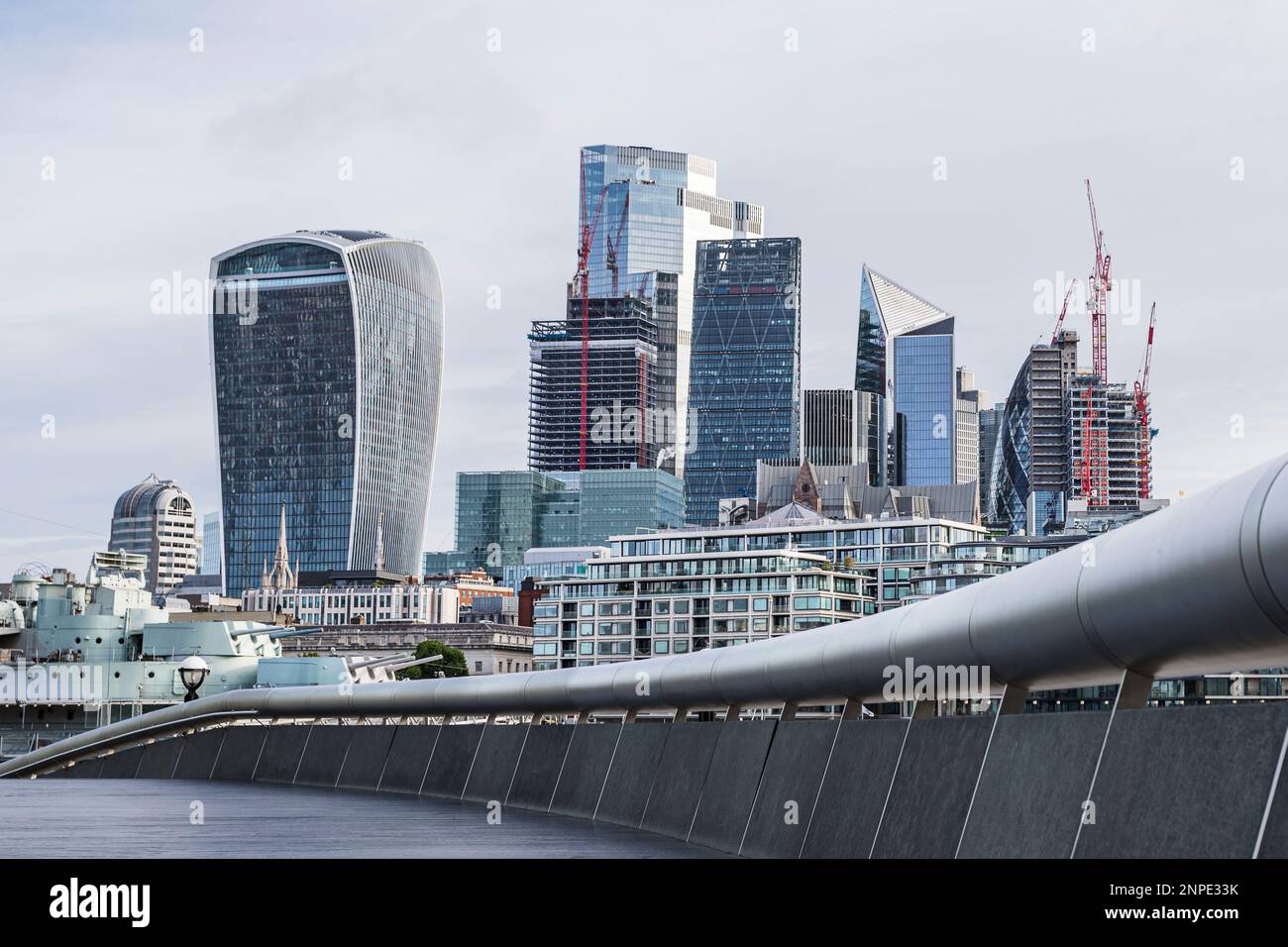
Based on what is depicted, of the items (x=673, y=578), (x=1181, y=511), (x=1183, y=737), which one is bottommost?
(x=673, y=578)

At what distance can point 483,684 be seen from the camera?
29.5 metres

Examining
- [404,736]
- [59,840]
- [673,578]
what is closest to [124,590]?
[404,736]

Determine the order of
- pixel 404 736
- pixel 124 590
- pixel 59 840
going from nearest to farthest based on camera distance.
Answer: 1. pixel 59 840
2. pixel 404 736
3. pixel 124 590

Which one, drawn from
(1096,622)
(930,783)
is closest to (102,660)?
(930,783)

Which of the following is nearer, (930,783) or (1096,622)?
(1096,622)

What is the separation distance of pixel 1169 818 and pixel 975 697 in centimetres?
397

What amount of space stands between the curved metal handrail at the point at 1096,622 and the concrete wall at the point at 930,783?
0.42 meters

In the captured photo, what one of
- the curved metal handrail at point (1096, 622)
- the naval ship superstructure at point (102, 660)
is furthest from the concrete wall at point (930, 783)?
the naval ship superstructure at point (102, 660)

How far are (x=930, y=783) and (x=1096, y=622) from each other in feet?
8.55

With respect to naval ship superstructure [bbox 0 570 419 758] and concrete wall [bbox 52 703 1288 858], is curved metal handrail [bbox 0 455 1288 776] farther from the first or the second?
naval ship superstructure [bbox 0 570 419 758]

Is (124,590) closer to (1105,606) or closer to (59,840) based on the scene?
(59,840)

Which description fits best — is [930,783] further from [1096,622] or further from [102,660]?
[102,660]

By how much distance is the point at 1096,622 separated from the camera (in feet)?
32.5
